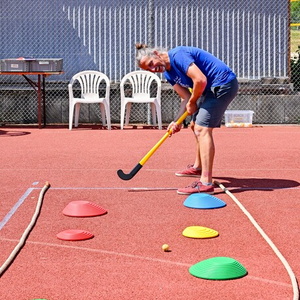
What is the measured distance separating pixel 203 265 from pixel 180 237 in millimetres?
816

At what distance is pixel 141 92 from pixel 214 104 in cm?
733

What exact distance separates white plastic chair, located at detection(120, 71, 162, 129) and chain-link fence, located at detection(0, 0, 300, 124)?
49 centimetres

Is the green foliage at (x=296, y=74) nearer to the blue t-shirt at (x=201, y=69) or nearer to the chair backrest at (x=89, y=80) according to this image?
the chair backrest at (x=89, y=80)

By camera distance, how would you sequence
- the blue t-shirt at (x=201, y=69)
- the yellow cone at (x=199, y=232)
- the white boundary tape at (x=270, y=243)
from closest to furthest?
the white boundary tape at (x=270, y=243), the yellow cone at (x=199, y=232), the blue t-shirt at (x=201, y=69)

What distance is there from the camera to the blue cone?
543 cm

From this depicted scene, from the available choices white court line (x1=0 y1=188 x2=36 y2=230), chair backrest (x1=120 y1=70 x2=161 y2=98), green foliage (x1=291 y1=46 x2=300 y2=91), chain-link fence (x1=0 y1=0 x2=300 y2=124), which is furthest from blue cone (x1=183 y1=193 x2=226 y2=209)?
green foliage (x1=291 y1=46 x2=300 y2=91)

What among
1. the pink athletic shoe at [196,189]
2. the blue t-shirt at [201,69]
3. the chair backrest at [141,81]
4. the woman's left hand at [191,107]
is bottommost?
the pink athletic shoe at [196,189]

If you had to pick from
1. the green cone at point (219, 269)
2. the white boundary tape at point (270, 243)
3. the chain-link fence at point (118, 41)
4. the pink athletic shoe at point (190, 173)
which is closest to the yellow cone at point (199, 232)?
the white boundary tape at point (270, 243)

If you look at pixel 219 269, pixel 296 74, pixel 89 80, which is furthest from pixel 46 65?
pixel 219 269

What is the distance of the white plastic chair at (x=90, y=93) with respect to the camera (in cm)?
1258

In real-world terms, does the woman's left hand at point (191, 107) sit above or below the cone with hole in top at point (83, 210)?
above

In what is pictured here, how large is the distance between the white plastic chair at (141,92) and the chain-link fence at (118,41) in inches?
19.3

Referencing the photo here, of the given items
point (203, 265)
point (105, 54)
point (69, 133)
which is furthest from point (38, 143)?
point (203, 265)

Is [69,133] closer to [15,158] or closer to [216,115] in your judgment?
[15,158]
